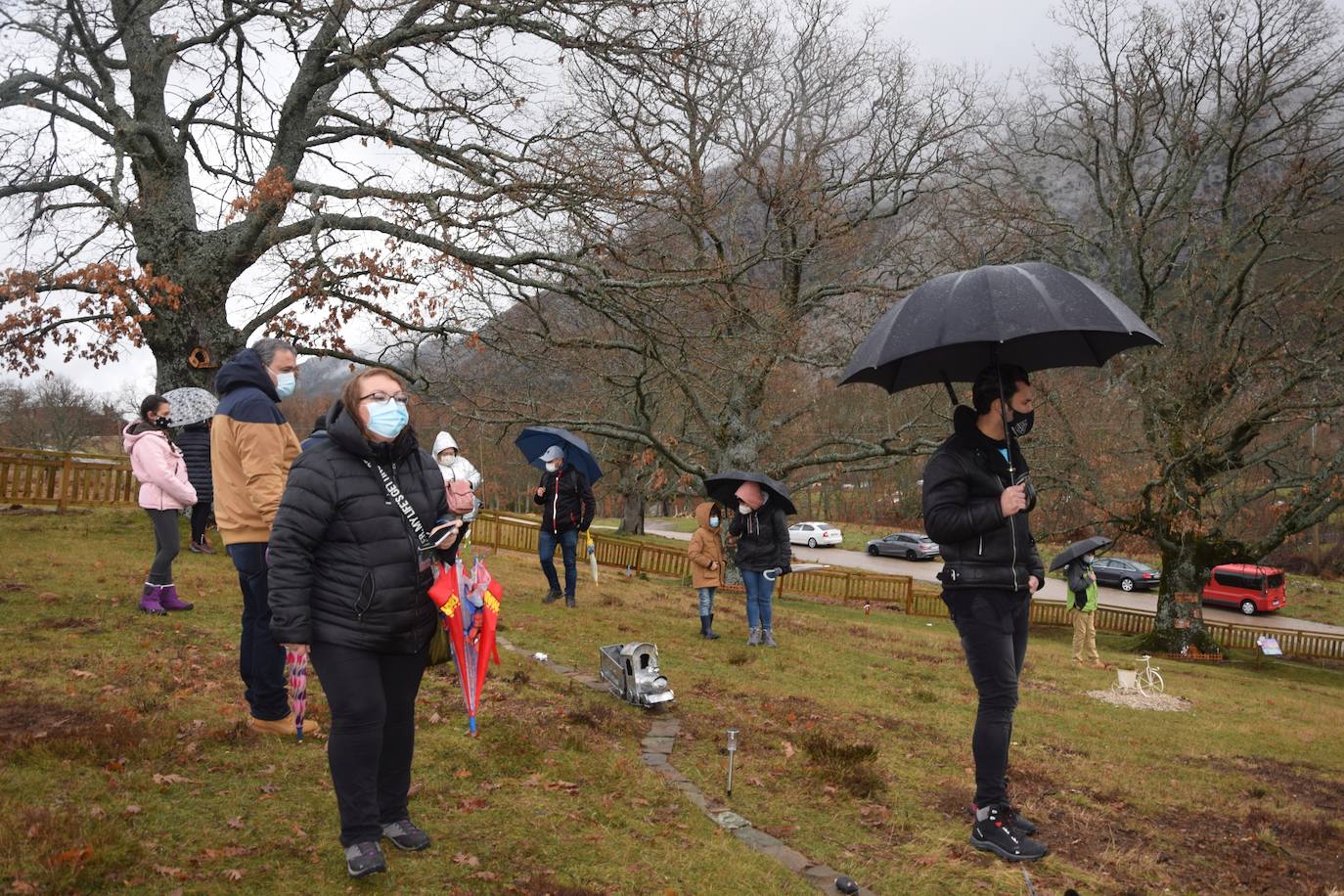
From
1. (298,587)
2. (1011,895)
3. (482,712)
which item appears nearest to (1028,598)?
(1011,895)

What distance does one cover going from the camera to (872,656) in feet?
35.2

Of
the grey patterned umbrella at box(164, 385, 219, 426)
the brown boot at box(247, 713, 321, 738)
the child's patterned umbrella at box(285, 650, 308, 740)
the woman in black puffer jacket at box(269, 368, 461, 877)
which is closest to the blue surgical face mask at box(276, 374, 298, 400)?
the child's patterned umbrella at box(285, 650, 308, 740)

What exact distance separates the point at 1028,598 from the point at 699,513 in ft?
23.4

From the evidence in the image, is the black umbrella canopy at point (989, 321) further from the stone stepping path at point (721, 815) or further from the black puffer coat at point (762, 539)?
the black puffer coat at point (762, 539)

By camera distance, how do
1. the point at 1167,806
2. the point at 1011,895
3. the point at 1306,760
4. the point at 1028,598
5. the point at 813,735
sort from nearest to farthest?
the point at 1011,895, the point at 1028,598, the point at 1167,806, the point at 813,735, the point at 1306,760

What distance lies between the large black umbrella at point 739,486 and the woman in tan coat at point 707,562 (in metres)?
0.41

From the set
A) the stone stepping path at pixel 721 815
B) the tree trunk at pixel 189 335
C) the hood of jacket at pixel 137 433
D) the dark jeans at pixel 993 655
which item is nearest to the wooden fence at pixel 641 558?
the tree trunk at pixel 189 335

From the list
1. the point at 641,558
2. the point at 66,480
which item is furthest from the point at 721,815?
the point at 641,558

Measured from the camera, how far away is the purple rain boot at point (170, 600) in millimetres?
8043

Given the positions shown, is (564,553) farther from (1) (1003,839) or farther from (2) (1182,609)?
(2) (1182,609)

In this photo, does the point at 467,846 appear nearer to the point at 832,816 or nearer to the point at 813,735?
the point at 832,816

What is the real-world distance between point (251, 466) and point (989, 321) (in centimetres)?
382

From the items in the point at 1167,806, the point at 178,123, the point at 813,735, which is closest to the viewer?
the point at 1167,806

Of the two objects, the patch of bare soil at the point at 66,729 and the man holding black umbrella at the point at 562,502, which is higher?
the man holding black umbrella at the point at 562,502
